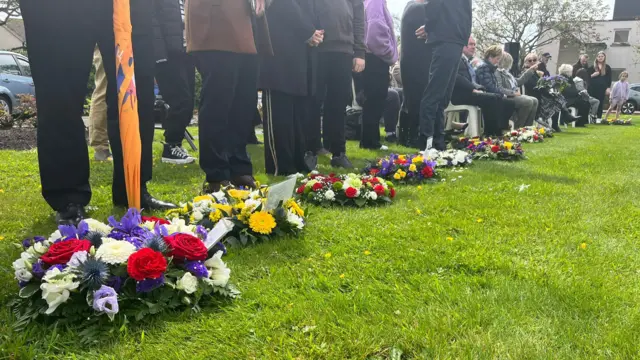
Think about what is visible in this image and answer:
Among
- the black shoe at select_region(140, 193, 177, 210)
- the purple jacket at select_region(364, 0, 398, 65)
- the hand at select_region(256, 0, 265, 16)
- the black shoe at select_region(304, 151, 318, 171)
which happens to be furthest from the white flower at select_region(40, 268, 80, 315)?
the purple jacket at select_region(364, 0, 398, 65)

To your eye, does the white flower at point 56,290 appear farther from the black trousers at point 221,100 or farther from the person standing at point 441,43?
the person standing at point 441,43

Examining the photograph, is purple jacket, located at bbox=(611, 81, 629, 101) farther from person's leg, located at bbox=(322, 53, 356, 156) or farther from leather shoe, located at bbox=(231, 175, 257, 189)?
leather shoe, located at bbox=(231, 175, 257, 189)

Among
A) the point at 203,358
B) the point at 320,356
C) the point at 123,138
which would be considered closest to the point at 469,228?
the point at 320,356

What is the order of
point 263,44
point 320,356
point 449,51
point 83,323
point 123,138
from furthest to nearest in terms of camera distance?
point 449,51 → point 263,44 → point 123,138 → point 83,323 → point 320,356

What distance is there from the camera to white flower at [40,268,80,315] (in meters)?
1.59

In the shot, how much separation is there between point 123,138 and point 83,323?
1.17m

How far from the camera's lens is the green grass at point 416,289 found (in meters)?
1.48

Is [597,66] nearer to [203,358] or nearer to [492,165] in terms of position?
[492,165]

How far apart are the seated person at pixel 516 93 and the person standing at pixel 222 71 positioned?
6.84 m

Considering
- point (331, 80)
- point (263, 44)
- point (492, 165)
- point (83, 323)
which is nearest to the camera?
point (83, 323)

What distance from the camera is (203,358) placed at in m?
1.45

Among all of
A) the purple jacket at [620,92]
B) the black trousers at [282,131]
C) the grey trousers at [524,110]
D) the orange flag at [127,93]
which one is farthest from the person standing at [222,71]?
the purple jacket at [620,92]

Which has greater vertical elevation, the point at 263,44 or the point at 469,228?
the point at 263,44

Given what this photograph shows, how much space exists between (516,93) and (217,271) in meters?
9.04
